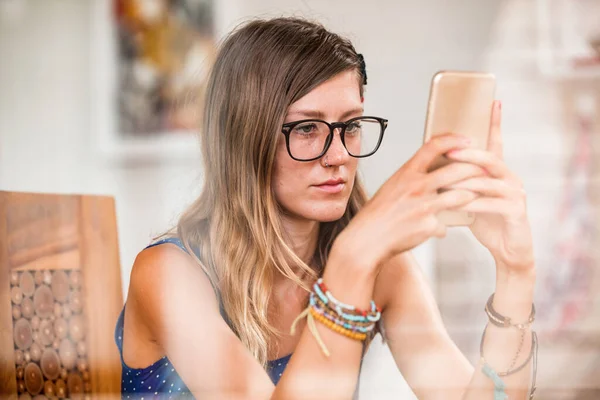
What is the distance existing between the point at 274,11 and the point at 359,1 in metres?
0.11

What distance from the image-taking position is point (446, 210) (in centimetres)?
56

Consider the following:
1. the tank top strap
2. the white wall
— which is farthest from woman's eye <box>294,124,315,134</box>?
the tank top strap

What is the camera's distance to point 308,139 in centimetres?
61

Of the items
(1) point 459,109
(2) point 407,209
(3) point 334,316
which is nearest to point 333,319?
(3) point 334,316

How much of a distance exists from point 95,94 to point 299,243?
318mm

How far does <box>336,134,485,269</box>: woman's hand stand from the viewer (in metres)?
0.53

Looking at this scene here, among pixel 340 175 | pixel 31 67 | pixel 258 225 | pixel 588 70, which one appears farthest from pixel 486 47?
pixel 31 67

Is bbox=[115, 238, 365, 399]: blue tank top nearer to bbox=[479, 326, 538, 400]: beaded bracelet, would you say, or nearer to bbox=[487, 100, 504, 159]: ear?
bbox=[479, 326, 538, 400]: beaded bracelet

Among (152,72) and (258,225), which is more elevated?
(152,72)

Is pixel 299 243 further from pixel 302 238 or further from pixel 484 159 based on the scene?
pixel 484 159

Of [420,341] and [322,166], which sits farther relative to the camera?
[420,341]

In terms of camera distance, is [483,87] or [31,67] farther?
[31,67]

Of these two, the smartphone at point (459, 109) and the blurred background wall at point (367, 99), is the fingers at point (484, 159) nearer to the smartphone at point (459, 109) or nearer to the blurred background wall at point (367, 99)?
the smartphone at point (459, 109)

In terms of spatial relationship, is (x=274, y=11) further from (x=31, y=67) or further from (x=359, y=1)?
(x=31, y=67)
